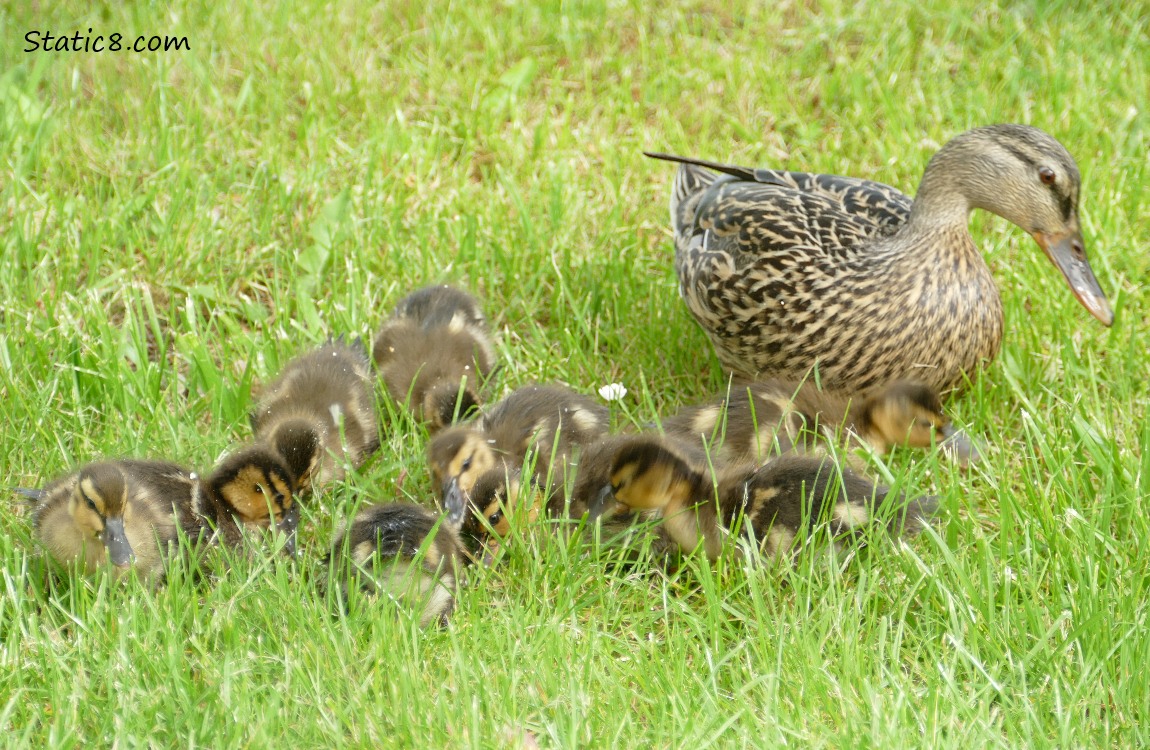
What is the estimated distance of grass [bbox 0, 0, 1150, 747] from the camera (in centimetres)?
231

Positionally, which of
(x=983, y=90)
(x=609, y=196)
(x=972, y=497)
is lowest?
(x=972, y=497)

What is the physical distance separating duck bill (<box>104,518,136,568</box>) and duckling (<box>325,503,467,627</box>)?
390 mm

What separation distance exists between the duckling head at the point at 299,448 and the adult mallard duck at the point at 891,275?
46.4 inches

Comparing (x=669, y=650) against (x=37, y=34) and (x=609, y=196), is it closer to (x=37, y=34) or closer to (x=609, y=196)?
(x=609, y=196)

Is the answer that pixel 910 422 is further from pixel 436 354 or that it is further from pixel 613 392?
pixel 436 354

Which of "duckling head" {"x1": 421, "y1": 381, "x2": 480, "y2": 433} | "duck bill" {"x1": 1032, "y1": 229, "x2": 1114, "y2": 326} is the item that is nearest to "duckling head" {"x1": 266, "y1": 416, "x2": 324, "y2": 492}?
"duckling head" {"x1": 421, "y1": 381, "x2": 480, "y2": 433}

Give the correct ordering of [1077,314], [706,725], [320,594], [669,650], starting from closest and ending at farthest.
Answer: [706,725] < [669,650] < [320,594] < [1077,314]

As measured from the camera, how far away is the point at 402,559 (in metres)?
2.61

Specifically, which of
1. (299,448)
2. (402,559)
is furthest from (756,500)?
(299,448)

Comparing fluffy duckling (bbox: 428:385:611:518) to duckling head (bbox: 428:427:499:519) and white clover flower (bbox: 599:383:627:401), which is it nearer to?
duckling head (bbox: 428:427:499:519)

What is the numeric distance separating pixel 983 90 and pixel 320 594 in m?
3.27

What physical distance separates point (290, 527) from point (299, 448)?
17 cm

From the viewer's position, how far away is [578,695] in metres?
2.28

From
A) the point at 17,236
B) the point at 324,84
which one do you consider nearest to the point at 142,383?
the point at 17,236
